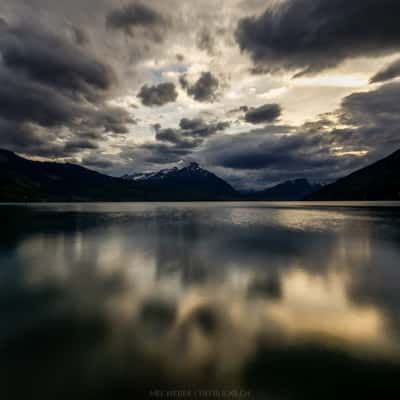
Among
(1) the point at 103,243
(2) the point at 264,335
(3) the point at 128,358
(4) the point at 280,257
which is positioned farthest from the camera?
(1) the point at 103,243

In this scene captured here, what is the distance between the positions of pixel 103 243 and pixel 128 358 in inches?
1216

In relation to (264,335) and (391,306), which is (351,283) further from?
(264,335)

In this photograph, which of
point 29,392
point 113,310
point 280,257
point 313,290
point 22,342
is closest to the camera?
point 29,392

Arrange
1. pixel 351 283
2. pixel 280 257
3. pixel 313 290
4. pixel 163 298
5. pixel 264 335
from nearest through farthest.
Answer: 1. pixel 264 335
2. pixel 163 298
3. pixel 313 290
4. pixel 351 283
5. pixel 280 257

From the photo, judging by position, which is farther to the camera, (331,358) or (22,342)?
(22,342)

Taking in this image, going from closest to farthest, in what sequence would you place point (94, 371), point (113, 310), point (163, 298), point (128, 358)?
point (94, 371) → point (128, 358) → point (113, 310) → point (163, 298)

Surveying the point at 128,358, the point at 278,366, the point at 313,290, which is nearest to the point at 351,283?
the point at 313,290

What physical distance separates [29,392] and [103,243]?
31.6 meters

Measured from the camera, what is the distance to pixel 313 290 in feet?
60.2

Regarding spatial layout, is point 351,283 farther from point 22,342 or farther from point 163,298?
point 22,342

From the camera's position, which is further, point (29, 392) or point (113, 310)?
point (113, 310)

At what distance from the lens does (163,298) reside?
16.6 metres

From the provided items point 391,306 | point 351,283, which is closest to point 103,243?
point 351,283

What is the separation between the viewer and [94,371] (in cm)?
898
